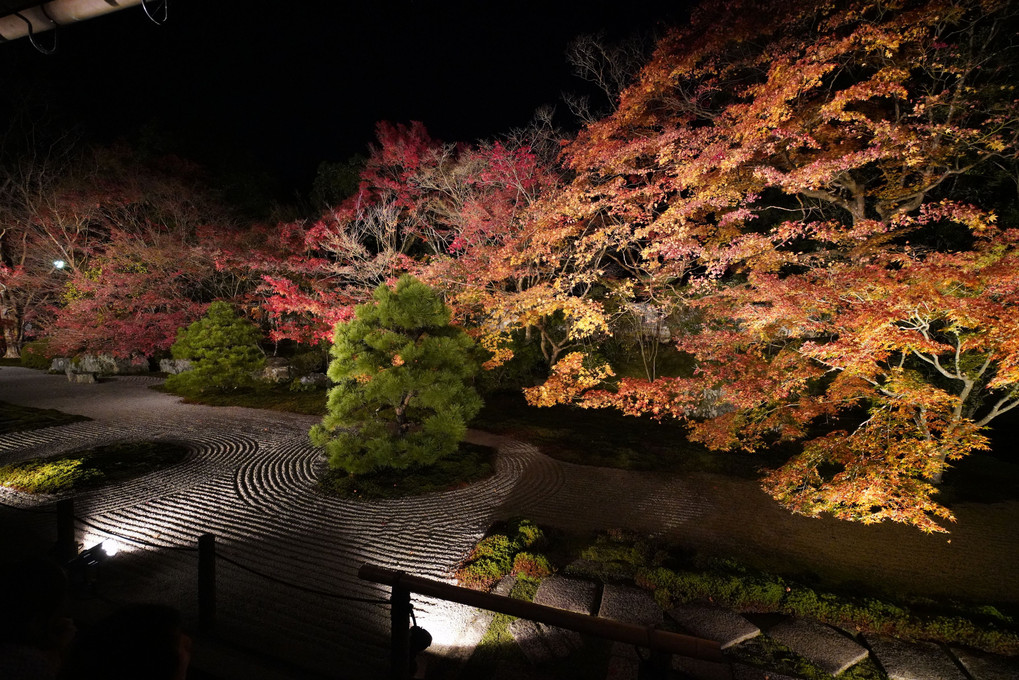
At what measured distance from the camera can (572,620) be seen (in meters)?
2.21

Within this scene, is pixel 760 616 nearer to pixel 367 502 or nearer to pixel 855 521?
pixel 855 521

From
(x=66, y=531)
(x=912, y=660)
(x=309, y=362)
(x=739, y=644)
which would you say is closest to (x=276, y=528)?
(x=66, y=531)

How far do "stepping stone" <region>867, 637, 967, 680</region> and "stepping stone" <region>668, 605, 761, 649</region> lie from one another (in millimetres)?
876

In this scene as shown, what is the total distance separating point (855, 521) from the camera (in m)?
5.84

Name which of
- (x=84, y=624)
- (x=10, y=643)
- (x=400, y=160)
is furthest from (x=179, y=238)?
(x=10, y=643)

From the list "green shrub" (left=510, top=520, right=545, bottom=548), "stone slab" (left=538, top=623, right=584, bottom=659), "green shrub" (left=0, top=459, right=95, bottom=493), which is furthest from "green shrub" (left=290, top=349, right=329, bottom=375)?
"stone slab" (left=538, top=623, right=584, bottom=659)

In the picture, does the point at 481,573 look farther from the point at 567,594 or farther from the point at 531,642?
the point at 531,642

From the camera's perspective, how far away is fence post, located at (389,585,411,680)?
8.89 ft

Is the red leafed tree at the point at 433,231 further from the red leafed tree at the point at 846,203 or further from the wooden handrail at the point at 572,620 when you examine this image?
the wooden handrail at the point at 572,620

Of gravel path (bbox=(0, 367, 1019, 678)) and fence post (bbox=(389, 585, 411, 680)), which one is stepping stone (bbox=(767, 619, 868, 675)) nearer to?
gravel path (bbox=(0, 367, 1019, 678))

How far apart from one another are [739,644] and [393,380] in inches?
200

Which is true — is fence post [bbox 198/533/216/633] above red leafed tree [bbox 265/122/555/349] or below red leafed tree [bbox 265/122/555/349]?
below

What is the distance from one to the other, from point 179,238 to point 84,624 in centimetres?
1558

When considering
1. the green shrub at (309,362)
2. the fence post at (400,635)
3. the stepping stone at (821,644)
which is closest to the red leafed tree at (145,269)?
the green shrub at (309,362)
